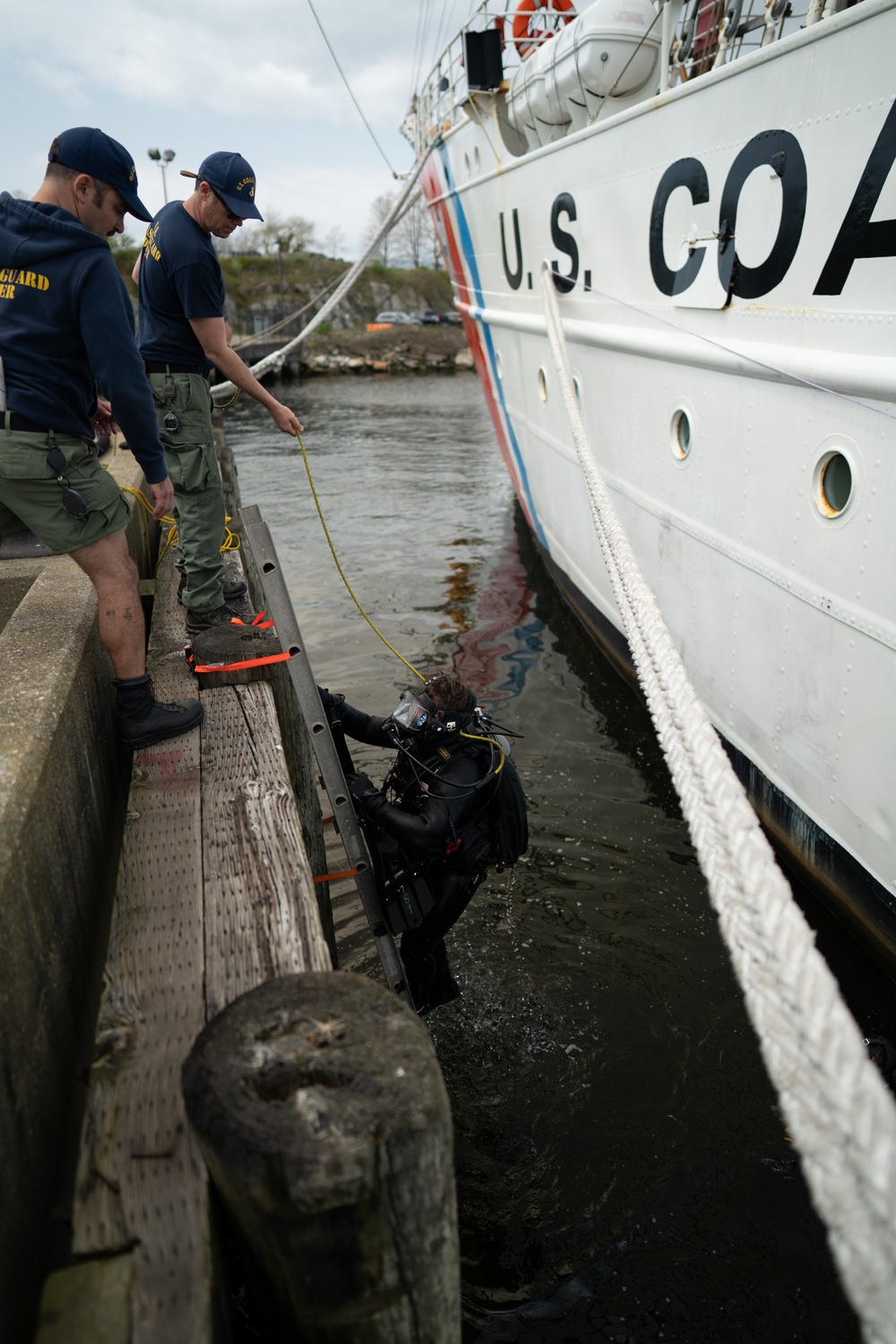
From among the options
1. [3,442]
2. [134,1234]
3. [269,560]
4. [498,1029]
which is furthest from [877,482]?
[134,1234]

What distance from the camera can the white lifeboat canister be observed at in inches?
189

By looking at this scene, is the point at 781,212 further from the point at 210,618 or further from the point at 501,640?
the point at 501,640

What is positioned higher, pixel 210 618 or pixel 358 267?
pixel 358 267

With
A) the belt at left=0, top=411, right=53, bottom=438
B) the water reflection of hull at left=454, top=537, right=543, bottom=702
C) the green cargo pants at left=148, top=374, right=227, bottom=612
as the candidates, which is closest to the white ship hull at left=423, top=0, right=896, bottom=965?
the water reflection of hull at left=454, top=537, right=543, bottom=702

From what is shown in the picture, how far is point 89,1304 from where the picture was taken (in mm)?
1198

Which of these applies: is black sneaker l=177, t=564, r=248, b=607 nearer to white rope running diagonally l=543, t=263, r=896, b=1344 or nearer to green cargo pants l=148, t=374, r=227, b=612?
green cargo pants l=148, t=374, r=227, b=612

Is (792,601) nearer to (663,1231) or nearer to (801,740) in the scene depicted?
(801,740)

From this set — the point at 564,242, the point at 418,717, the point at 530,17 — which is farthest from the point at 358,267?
the point at 418,717

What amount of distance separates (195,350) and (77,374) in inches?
42.7

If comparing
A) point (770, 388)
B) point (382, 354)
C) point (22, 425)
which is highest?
point (22, 425)

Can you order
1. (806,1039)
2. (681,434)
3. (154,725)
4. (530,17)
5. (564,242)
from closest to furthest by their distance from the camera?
(806,1039) < (154,725) < (681,434) < (564,242) < (530,17)

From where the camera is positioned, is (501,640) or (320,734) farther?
(501,640)

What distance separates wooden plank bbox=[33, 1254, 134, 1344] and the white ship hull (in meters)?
2.98

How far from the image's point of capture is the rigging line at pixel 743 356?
10.6ft
